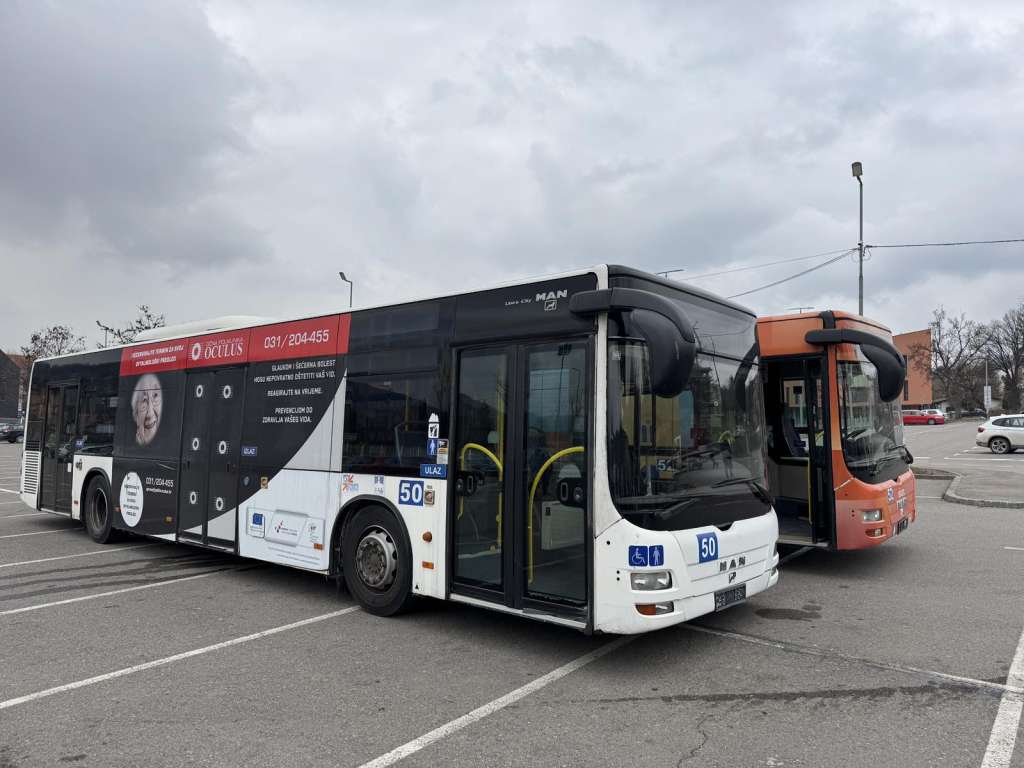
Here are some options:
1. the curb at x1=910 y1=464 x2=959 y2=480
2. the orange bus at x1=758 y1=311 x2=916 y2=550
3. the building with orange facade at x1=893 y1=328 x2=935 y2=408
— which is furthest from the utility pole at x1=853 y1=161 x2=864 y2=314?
the building with orange facade at x1=893 y1=328 x2=935 y2=408

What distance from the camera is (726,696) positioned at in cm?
450

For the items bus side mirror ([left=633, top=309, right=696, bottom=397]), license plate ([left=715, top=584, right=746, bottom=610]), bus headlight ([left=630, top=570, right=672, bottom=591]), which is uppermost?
bus side mirror ([left=633, top=309, right=696, bottom=397])

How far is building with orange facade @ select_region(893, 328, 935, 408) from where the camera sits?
266 ft

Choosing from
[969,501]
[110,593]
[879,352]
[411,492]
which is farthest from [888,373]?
[969,501]

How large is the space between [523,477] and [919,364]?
292 ft

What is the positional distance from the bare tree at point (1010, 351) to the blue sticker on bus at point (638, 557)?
297ft

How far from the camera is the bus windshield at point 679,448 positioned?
16.0 feet

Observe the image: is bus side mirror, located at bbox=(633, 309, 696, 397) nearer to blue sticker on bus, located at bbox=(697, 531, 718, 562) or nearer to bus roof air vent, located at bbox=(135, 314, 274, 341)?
blue sticker on bus, located at bbox=(697, 531, 718, 562)

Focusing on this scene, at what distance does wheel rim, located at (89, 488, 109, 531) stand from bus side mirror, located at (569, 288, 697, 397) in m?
8.84

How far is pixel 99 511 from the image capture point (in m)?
10.6

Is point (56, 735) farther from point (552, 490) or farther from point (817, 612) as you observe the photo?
point (817, 612)

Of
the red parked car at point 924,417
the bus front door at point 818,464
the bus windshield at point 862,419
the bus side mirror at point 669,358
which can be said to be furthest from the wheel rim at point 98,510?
the red parked car at point 924,417

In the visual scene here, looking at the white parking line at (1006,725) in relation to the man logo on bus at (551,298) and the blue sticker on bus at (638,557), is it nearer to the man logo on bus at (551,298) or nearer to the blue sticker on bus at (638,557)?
the blue sticker on bus at (638,557)

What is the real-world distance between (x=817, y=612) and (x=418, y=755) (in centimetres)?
435
